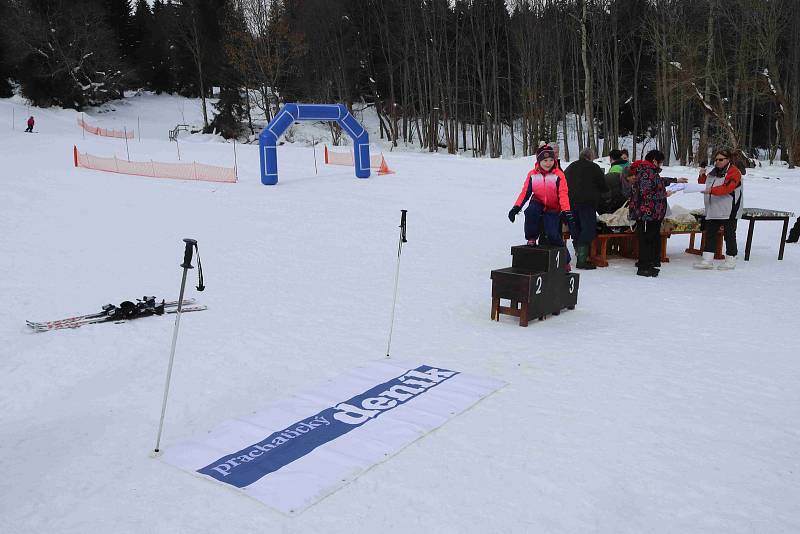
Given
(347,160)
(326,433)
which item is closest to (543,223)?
(326,433)

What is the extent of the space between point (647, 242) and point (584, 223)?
98 centimetres

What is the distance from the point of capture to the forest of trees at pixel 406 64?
38.1 metres

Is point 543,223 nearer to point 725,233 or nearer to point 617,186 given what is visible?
point 617,186

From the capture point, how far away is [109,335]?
6.98 m

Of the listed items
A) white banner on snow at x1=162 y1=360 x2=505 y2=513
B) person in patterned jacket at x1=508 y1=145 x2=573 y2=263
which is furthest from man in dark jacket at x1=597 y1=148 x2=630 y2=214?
white banner on snow at x1=162 y1=360 x2=505 y2=513

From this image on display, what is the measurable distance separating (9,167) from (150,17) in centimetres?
4655

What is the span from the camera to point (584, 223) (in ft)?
32.7

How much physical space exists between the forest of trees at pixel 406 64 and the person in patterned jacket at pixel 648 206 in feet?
88.1

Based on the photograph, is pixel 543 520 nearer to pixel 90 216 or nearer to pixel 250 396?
pixel 250 396

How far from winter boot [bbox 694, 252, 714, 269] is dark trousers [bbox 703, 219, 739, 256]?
0.09m

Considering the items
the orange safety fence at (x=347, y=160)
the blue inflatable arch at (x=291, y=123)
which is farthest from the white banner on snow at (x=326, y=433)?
the orange safety fence at (x=347, y=160)

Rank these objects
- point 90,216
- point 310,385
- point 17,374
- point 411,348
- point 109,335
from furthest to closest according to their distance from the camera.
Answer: point 90,216 < point 109,335 < point 411,348 < point 17,374 < point 310,385

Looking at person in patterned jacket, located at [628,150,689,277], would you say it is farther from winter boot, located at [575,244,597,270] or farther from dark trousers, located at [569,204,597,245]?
winter boot, located at [575,244,597,270]

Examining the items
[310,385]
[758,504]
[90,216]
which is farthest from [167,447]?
[90,216]
